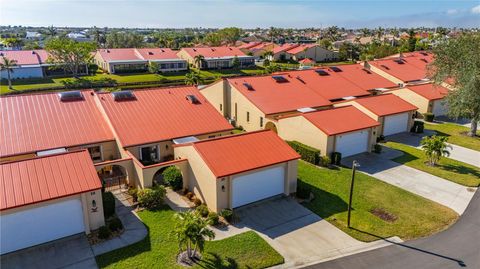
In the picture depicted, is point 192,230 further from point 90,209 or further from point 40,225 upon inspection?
point 40,225

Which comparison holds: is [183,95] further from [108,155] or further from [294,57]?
[294,57]

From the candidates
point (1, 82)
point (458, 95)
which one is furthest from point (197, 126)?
point (1, 82)

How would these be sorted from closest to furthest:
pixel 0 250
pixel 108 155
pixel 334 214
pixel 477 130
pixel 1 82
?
pixel 0 250 → pixel 334 214 → pixel 108 155 → pixel 477 130 → pixel 1 82

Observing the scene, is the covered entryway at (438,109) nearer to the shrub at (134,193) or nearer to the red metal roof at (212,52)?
the shrub at (134,193)

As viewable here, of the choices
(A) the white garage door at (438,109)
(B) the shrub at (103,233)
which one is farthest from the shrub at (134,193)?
(A) the white garage door at (438,109)

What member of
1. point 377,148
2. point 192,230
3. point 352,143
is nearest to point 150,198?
point 192,230

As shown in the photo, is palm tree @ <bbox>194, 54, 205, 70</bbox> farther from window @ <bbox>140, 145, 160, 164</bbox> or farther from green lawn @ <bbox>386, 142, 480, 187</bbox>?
green lawn @ <bbox>386, 142, 480, 187</bbox>
